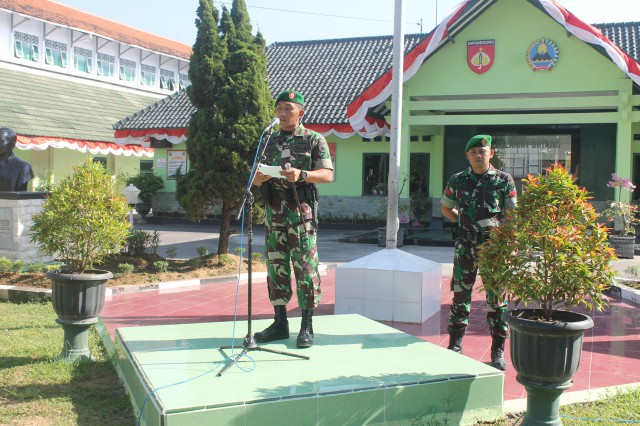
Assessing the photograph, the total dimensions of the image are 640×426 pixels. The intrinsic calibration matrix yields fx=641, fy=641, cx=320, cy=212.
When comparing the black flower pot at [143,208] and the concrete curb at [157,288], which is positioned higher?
the black flower pot at [143,208]

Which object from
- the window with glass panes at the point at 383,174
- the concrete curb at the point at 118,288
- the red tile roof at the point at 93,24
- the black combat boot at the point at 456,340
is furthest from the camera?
the red tile roof at the point at 93,24

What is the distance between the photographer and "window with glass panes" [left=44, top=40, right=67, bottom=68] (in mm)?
26766

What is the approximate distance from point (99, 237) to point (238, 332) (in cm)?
139

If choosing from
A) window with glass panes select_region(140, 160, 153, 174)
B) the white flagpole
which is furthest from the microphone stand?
window with glass panes select_region(140, 160, 153, 174)

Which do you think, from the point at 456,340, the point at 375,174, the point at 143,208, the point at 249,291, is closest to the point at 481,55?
the point at 375,174

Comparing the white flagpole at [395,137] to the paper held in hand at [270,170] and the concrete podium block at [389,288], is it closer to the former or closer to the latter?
the concrete podium block at [389,288]

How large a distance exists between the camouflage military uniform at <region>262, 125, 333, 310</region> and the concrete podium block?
Result: 6.46 feet

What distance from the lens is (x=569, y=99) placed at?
14.1 m

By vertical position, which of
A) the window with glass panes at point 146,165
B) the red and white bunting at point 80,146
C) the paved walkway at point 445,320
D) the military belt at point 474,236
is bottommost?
the paved walkway at point 445,320

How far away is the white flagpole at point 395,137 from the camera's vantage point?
7.41 m

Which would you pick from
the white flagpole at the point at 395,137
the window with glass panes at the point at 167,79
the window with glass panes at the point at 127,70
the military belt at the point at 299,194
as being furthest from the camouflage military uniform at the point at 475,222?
the window with glass panes at the point at 167,79

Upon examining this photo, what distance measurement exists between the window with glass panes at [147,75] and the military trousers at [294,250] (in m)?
29.4

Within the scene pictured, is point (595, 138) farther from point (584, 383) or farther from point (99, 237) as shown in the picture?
point (99, 237)

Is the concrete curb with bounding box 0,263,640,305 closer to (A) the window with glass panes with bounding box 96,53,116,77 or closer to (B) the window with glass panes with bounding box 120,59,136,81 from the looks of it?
(A) the window with glass panes with bounding box 96,53,116,77
